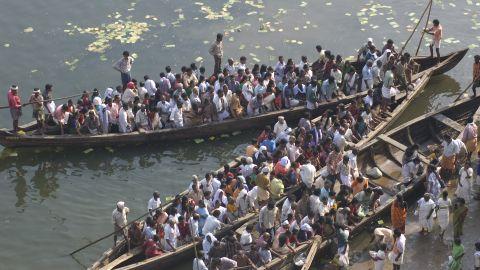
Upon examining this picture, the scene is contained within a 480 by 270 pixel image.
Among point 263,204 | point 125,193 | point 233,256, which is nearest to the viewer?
point 233,256

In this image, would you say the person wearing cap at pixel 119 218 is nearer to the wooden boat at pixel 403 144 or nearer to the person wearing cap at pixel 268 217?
the person wearing cap at pixel 268 217

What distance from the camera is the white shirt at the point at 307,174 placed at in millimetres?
17484

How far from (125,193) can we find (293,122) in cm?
578

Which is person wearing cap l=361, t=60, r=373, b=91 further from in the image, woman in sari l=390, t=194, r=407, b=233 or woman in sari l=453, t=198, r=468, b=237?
woman in sari l=453, t=198, r=468, b=237

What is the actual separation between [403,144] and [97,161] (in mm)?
9022

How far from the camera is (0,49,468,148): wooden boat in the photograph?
2044cm

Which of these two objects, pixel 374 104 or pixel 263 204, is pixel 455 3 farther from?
pixel 263 204

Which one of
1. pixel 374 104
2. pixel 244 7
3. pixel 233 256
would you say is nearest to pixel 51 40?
pixel 244 7

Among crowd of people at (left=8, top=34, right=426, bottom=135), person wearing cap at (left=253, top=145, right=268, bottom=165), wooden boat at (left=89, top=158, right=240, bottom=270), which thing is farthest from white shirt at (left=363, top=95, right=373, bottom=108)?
wooden boat at (left=89, top=158, right=240, bottom=270)

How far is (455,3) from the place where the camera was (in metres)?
29.3

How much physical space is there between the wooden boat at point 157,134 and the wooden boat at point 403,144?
2354 millimetres

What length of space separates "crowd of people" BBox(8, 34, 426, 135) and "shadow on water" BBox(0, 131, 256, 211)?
730 millimetres

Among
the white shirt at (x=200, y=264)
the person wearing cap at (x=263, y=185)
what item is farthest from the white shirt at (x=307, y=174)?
the white shirt at (x=200, y=264)

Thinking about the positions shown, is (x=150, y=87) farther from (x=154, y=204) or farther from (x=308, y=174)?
(x=308, y=174)
